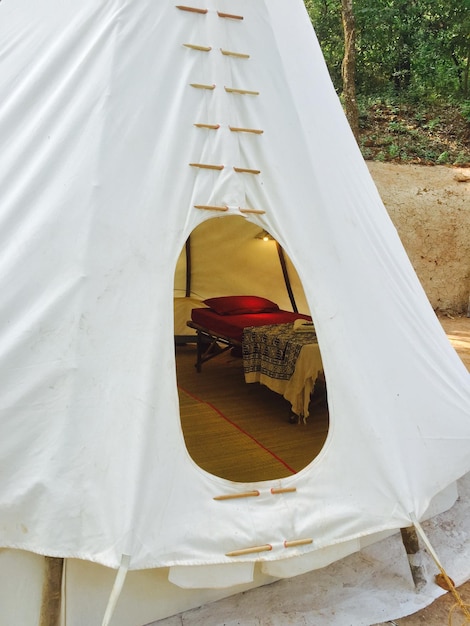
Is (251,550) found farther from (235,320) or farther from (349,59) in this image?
(349,59)

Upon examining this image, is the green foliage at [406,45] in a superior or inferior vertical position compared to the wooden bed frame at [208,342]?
superior

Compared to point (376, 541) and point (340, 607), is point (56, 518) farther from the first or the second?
point (376, 541)

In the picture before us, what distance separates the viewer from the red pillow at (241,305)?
5.04 m

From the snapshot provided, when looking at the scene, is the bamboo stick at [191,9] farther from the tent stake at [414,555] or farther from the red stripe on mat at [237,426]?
the tent stake at [414,555]

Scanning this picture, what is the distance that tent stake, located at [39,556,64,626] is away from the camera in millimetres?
1869

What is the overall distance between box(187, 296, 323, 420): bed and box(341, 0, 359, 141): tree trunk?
17.2ft

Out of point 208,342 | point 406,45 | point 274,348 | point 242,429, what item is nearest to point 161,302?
point 242,429

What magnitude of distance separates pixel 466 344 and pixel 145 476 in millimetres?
5462

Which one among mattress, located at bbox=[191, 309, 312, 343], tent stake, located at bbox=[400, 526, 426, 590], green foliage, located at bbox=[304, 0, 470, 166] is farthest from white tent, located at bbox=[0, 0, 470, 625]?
green foliage, located at bbox=[304, 0, 470, 166]

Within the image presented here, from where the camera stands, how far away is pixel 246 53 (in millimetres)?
2406

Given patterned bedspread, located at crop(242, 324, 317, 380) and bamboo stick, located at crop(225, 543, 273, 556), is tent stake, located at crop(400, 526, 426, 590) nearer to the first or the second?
bamboo stick, located at crop(225, 543, 273, 556)

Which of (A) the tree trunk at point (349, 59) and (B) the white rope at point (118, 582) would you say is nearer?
(B) the white rope at point (118, 582)

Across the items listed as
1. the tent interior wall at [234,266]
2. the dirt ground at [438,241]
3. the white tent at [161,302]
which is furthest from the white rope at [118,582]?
the dirt ground at [438,241]

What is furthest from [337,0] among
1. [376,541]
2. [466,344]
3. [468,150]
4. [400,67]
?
[376,541]
